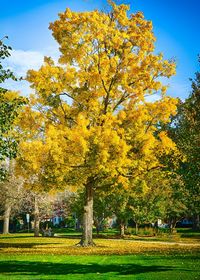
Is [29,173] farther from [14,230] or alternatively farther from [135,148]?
[14,230]

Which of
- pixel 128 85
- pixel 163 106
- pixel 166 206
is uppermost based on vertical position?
pixel 128 85

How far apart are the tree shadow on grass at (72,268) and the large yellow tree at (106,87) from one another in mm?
9003

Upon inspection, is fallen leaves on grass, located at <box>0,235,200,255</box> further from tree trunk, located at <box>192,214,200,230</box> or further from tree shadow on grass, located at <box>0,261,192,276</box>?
tree trunk, located at <box>192,214,200,230</box>

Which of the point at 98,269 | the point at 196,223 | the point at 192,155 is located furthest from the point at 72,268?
the point at 196,223

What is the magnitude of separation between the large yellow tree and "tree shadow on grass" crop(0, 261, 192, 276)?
900cm

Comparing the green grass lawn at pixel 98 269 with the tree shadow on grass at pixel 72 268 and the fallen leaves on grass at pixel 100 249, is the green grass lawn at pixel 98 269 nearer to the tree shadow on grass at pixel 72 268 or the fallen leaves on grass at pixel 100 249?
the tree shadow on grass at pixel 72 268

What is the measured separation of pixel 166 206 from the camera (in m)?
48.4

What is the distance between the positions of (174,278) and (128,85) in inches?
672

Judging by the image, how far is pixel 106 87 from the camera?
1091 inches

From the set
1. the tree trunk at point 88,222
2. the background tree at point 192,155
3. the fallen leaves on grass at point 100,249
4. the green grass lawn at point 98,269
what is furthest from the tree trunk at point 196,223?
the background tree at point 192,155

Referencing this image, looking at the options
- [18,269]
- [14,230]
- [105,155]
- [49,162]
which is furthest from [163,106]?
[14,230]

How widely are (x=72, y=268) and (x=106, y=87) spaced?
14580mm

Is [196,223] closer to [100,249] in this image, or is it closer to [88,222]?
[88,222]

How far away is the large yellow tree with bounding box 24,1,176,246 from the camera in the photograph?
26156 mm
